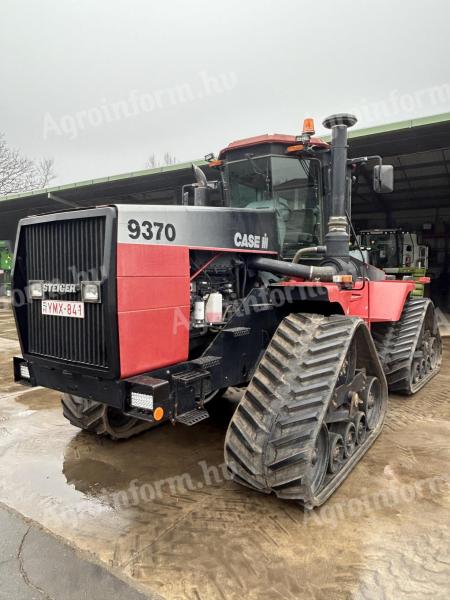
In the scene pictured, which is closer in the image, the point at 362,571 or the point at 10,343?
the point at 362,571

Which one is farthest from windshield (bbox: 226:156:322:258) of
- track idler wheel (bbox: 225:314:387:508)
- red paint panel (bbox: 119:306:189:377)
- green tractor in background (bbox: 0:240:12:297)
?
green tractor in background (bbox: 0:240:12:297)

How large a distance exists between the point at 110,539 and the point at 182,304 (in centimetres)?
154

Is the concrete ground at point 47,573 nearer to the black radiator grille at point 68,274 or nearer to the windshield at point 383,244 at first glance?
the black radiator grille at point 68,274

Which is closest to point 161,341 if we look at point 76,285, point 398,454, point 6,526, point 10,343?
point 76,285

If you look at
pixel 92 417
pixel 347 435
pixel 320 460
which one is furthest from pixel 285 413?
pixel 92 417

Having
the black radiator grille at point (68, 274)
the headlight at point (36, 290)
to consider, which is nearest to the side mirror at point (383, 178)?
the black radiator grille at point (68, 274)

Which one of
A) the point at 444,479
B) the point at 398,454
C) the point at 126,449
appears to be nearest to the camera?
the point at 444,479

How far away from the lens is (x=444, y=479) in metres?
3.49

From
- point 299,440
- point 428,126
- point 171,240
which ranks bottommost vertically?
point 299,440

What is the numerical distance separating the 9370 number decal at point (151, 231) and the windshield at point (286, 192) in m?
1.41

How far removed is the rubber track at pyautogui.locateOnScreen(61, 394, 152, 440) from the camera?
13.5 feet

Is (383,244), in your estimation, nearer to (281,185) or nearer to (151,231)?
(281,185)

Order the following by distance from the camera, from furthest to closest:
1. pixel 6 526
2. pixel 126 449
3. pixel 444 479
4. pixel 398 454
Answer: pixel 126 449
pixel 398 454
pixel 444 479
pixel 6 526

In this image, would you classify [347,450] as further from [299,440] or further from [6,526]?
[6,526]
